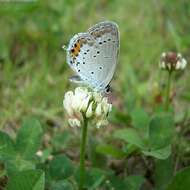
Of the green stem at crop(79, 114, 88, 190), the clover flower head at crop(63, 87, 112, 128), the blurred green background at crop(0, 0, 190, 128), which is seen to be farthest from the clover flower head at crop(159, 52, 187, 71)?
the green stem at crop(79, 114, 88, 190)

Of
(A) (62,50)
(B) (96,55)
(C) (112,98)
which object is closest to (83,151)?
(B) (96,55)


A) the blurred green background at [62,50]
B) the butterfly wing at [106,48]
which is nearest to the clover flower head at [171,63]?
the blurred green background at [62,50]

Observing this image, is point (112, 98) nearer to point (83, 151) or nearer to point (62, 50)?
point (62, 50)

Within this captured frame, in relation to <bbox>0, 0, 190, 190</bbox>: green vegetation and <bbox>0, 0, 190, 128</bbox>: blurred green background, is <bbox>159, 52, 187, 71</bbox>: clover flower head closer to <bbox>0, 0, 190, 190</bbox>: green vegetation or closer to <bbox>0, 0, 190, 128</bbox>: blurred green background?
<bbox>0, 0, 190, 190</bbox>: green vegetation

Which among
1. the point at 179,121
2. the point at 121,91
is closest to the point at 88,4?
the point at 121,91

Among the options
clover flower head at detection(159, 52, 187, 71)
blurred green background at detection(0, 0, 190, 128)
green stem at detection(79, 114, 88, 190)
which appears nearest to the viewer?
green stem at detection(79, 114, 88, 190)

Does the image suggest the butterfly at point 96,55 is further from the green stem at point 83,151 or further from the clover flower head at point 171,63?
the clover flower head at point 171,63

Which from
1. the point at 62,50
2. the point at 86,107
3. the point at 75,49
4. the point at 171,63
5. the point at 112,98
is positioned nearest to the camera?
the point at 86,107
